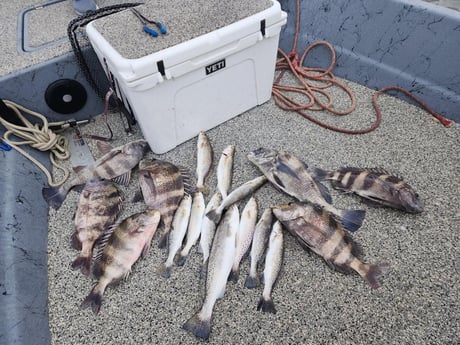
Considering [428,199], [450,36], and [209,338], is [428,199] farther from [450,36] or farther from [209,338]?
[209,338]

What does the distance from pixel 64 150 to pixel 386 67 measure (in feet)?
7.40

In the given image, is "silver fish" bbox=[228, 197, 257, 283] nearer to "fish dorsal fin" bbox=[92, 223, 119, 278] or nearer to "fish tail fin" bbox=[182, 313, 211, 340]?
"fish tail fin" bbox=[182, 313, 211, 340]

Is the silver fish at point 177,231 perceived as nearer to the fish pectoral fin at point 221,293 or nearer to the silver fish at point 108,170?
the fish pectoral fin at point 221,293

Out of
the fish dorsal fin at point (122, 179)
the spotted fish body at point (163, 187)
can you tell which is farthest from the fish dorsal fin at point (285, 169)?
the fish dorsal fin at point (122, 179)

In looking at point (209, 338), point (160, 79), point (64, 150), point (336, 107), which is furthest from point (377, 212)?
point (64, 150)

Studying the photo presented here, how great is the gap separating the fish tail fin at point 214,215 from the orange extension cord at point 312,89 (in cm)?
100

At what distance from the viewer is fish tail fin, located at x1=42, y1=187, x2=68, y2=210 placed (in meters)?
1.74

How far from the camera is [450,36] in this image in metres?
1.88

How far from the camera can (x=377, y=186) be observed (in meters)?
1.64

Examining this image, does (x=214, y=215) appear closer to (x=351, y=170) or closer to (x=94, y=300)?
(x=94, y=300)

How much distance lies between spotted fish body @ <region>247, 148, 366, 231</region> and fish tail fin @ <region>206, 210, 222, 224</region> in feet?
1.19

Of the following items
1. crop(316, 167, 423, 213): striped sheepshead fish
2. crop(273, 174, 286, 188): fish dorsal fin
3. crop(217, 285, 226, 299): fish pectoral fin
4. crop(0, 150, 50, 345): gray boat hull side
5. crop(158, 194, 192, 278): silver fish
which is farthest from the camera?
crop(273, 174, 286, 188): fish dorsal fin

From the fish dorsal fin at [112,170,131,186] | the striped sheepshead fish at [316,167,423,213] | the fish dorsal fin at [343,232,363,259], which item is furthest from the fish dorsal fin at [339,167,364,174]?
the fish dorsal fin at [112,170,131,186]

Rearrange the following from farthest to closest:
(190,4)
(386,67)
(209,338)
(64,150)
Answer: (386,67) < (64,150) < (190,4) < (209,338)
